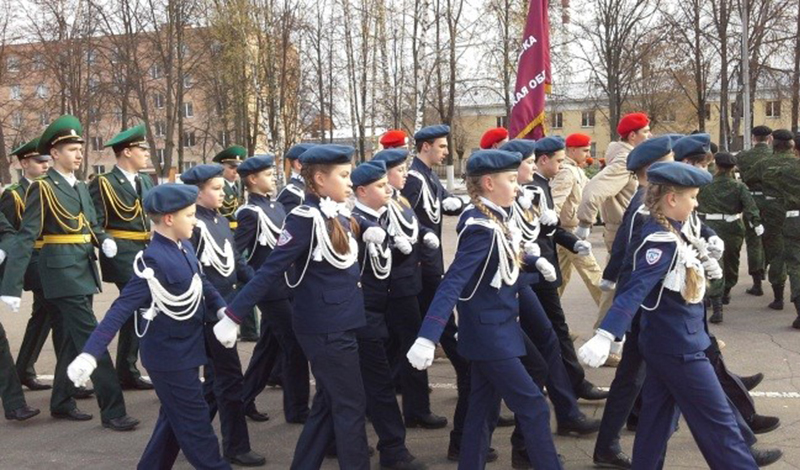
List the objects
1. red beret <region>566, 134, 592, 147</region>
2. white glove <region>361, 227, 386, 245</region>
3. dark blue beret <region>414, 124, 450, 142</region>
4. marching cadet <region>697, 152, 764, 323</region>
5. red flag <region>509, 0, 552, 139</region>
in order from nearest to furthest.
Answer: white glove <region>361, 227, 386, 245</region> → dark blue beret <region>414, 124, 450, 142</region> → red beret <region>566, 134, 592, 147</region> → red flag <region>509, 0, 552, 139</region> → marching cadet <region>697, 152, 764, 323</region>

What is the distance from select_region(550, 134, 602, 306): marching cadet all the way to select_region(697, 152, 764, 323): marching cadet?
2.30 metres

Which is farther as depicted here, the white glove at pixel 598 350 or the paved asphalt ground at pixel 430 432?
the paved asphalt ground at pixel 430 432

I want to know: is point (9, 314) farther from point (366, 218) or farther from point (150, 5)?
point (150, 5)

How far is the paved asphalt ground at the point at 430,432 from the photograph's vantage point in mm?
5285

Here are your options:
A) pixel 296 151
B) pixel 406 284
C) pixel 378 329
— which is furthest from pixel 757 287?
pixel 378 329

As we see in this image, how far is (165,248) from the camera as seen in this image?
4.74m

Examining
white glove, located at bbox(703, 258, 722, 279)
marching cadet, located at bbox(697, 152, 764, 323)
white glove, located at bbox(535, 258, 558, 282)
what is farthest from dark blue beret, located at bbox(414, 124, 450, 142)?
marching cadet, located at bbox(697, 152, 764, 323)

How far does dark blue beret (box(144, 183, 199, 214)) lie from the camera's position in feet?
15.4

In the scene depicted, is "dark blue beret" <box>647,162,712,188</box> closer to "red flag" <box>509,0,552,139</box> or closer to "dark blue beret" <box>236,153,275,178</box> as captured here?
"dark blue beret" <box>236,153,275,178</box>

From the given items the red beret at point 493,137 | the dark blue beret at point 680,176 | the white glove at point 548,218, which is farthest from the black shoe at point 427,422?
the red beret at point 493,137

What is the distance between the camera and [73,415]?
252 inches

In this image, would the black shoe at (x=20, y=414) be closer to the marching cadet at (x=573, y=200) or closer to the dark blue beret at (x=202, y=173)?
the dark blue beret at (x=202, y=173)

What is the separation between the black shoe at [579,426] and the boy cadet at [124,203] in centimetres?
369

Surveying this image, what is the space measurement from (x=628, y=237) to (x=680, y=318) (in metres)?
1.34
